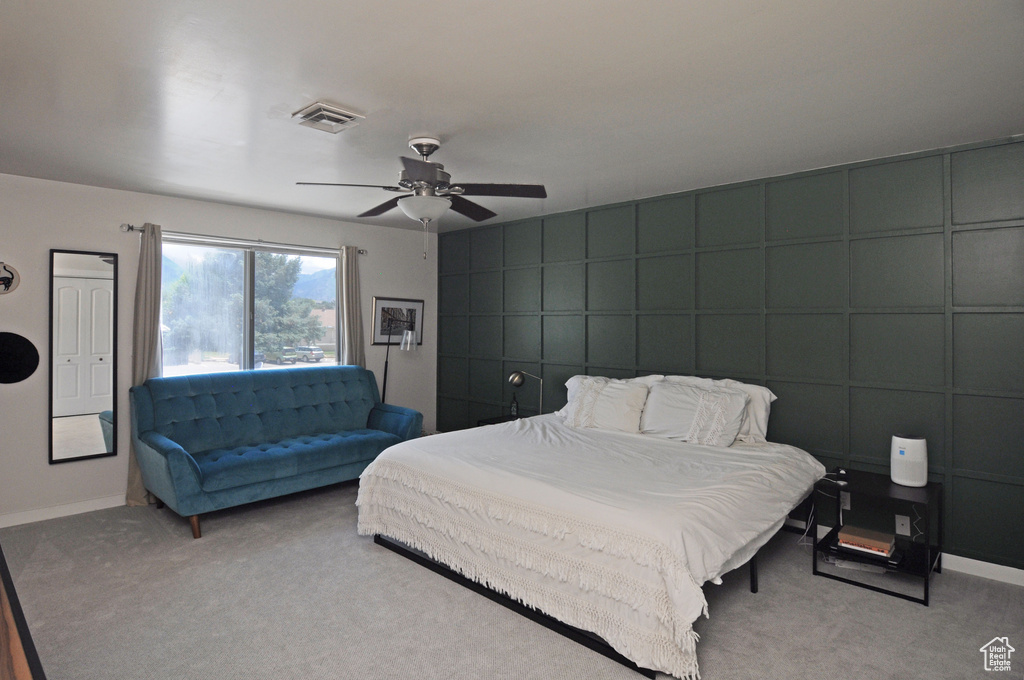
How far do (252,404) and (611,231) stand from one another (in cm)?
353

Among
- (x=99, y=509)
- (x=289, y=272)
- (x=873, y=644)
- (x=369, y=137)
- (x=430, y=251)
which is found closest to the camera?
(x=873, y=644)

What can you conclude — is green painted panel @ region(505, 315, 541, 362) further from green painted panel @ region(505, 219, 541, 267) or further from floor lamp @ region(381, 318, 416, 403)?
floor lamp @ region(381, 318, 416, 403)

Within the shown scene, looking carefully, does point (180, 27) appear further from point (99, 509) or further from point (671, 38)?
point (99, 509)

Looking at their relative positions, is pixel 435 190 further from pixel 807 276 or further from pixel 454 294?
pixel 454 294

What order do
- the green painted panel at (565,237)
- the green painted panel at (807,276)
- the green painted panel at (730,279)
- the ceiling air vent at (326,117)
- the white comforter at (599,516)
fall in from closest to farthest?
the white comforter at (599,516), the ceiling air vent at (326,117), the green painted panel at (807,276), the green painted panel at (730,279), the green painted panel at (565,237)

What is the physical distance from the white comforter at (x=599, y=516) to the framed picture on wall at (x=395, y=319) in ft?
8.44

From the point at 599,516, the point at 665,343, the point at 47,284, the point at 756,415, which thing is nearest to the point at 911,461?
the point at 756,415

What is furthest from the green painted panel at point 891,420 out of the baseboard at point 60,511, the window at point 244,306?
the baseboard at point 60,511

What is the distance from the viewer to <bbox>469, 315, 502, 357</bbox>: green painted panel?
6.17 m

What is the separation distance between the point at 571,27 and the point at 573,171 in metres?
1.96

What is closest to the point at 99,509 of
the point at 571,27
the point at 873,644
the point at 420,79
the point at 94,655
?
the point at 94,655

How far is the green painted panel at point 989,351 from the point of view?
3.22 meters

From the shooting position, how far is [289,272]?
227 inches

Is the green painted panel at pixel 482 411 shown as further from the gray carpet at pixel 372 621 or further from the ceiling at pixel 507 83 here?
the ceiling at pixel 507 83
